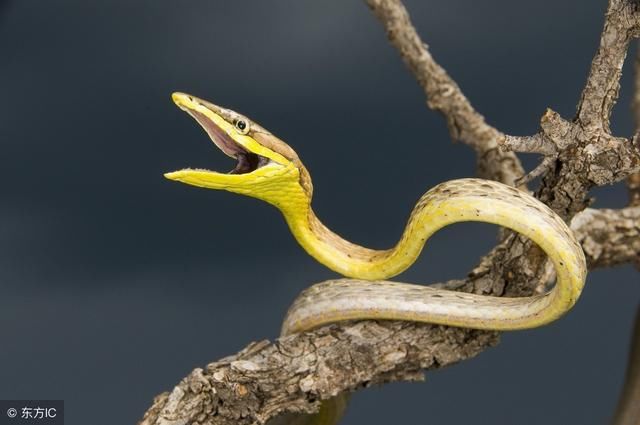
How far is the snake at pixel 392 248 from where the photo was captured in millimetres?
3182

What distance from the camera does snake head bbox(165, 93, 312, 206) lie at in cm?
321

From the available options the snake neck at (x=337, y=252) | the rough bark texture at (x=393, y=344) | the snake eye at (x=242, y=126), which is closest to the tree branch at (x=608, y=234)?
the rough bark texture at (x=393, y=344)

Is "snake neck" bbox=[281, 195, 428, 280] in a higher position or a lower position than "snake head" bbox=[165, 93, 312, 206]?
lower

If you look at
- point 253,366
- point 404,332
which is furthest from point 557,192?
point 253,366

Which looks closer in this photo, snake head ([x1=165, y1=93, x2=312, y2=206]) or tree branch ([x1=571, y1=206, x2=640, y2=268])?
snake head ([x1=165, y1=93, x2=312, y2=206])

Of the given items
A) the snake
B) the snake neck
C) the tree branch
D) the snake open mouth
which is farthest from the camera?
the tree branch

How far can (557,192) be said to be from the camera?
3389 mm

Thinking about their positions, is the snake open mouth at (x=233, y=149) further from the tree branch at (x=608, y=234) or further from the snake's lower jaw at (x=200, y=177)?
the tree branch at (x=608, y=234)

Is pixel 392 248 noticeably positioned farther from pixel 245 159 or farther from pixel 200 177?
pixel 200 177

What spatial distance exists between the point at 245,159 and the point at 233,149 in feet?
0.16

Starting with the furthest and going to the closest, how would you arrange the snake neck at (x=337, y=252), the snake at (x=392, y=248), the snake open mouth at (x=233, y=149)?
the snake neck at (x=337, y=252), the snake open mouth at (x=233, y=149), the snake at (x=392, y=248)

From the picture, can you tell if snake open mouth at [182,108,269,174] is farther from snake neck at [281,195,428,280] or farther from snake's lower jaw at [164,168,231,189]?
snake neck at [281,195,428,280]

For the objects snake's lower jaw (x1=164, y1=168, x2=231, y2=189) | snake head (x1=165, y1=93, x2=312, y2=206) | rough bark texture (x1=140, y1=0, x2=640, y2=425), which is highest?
snake head (x1=165, y1=93, x2=312, y2=206)

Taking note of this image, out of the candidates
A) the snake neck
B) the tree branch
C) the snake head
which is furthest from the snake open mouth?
the tree branch
